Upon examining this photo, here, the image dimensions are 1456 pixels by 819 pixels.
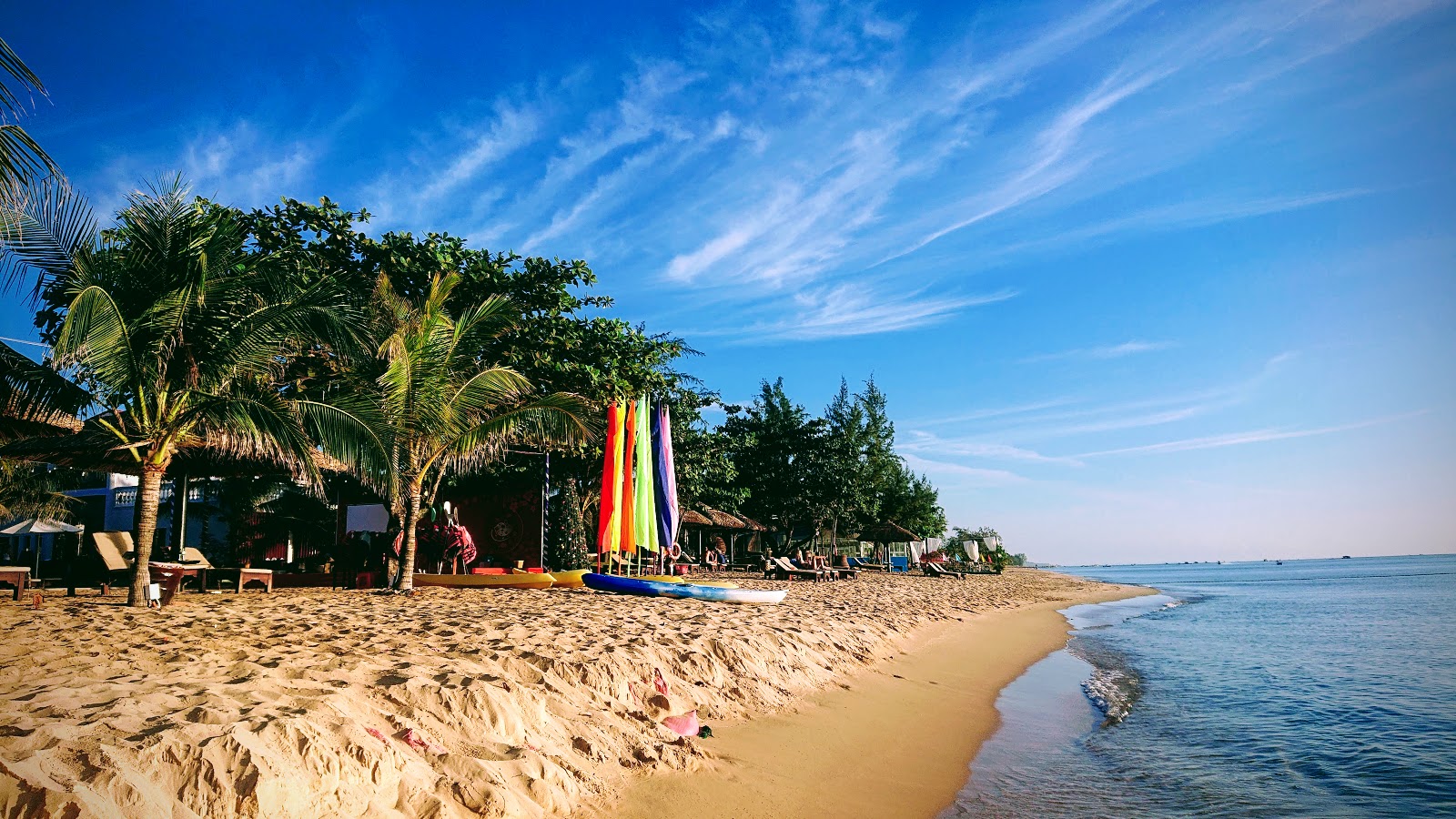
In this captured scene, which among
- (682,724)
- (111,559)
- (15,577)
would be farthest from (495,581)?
(682,724)

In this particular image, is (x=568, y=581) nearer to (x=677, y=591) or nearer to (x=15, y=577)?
(x=677, y=591)

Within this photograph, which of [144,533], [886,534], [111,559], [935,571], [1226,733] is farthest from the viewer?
[886,534]

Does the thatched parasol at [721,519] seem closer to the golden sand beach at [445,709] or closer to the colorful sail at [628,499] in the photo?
the colorful sail at [628,499]

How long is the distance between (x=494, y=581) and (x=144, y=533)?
538cm

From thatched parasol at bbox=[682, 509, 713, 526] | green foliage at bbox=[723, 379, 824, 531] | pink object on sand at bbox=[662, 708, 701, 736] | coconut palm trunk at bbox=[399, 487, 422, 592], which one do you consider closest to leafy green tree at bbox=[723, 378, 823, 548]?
green foliage at bbox=[723, 379, 824, 531]

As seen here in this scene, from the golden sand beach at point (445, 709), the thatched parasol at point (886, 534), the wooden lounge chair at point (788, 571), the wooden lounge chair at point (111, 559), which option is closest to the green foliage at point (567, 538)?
the golden sand beach at point (445, 709)

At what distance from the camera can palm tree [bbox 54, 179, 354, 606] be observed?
892cm

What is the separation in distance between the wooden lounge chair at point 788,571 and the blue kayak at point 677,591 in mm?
11451

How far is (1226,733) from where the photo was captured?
7.61 metres

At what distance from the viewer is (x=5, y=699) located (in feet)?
12.3

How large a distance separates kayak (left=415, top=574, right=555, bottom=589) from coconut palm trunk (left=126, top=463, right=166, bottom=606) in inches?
191

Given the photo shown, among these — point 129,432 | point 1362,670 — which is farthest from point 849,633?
point 129,432

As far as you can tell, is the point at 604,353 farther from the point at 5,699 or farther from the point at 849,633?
the point at 5,699

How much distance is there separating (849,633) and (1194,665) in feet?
19.8
